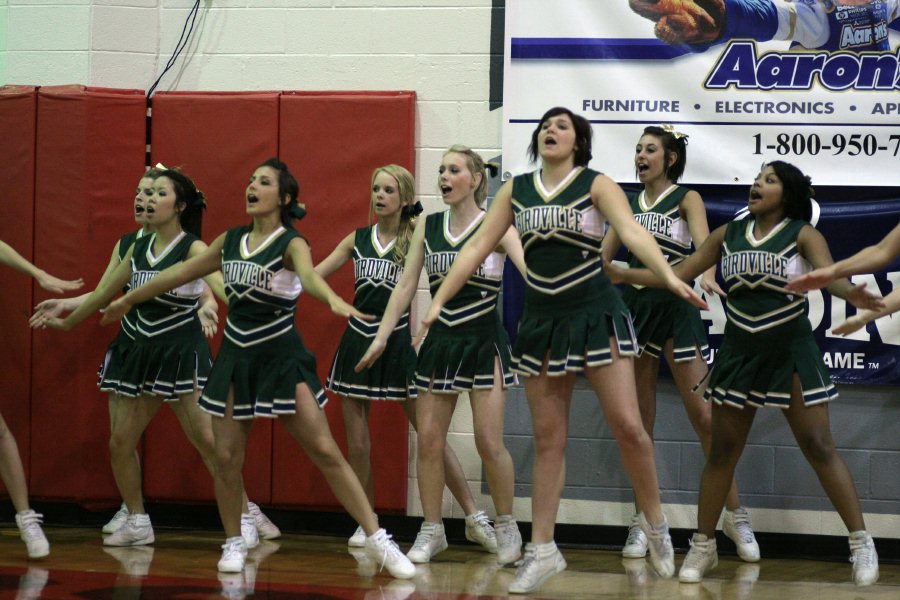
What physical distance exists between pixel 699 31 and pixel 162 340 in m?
2.91

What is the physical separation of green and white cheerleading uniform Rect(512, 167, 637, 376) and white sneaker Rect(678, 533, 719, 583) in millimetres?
984

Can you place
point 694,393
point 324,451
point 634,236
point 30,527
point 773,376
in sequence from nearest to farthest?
point 634,236
point 324,451
point 773,376
point 30,527
point 694,393

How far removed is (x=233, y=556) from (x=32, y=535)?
95 cm

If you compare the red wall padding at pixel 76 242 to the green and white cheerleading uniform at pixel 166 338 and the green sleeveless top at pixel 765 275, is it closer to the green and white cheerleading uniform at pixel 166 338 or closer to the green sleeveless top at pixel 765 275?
the green and white cheerleading uniform at pixel 166 338

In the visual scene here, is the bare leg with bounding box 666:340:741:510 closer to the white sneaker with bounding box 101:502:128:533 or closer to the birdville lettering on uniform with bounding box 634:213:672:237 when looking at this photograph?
the birdville lettering on uniform with bounding box 634:213:672:237

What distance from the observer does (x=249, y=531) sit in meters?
5.31

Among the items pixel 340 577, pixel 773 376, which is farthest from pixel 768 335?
pixel 340 577

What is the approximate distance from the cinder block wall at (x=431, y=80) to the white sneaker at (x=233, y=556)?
1395mm

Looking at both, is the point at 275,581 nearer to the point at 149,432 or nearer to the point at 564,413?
the point at 564,413

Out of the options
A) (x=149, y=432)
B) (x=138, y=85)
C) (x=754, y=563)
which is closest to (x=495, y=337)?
(x=754, y=563)

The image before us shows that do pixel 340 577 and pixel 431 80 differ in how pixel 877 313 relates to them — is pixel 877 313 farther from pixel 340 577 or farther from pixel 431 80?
pixel 431 80

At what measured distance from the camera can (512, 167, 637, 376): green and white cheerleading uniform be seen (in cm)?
403

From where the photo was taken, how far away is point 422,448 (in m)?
4.75

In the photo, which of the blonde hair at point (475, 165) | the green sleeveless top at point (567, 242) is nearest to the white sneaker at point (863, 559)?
the green sleeveless top at point (567, 242)
